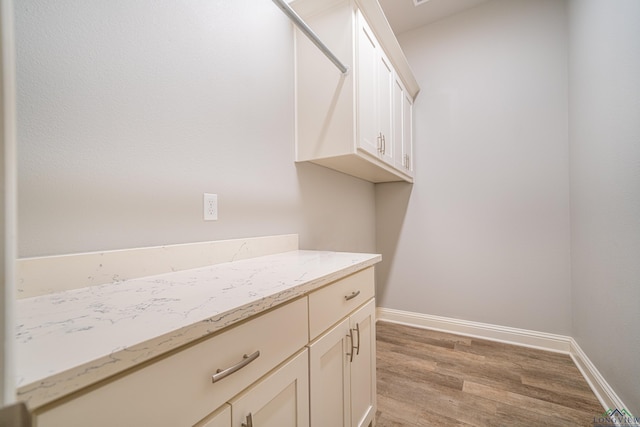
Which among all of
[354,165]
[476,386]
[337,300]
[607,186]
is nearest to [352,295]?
[337,300]

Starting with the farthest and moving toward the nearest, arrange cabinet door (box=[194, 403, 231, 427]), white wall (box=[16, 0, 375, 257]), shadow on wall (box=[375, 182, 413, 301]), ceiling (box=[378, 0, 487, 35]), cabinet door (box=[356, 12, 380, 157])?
1. shadow on wall (box=[375, 182, 413, 301])
2. ceiling (box=[378, 0, 487, 35])
3. cabinet door (box=[356, 12, 380, 157])
4. white wall (box=[16, 0, 375, 257])
5. cabinet door (box=[194, 403, 231, 427])

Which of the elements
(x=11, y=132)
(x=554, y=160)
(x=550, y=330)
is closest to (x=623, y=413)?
(x=550, y=330)

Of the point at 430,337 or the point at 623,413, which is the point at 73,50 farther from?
the point at 430,337

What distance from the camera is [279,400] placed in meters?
0.69

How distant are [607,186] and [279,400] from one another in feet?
6.23

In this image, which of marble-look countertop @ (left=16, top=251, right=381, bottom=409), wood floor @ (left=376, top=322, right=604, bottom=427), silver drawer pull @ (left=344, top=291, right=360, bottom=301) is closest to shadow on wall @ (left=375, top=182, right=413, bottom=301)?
wood floor @ (left=376, top=322, right=604, bottom=427)

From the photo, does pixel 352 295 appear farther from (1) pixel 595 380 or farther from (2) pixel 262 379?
(1) pixel 595 380

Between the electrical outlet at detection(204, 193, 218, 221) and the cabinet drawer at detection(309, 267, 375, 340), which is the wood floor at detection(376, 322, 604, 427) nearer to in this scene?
the cabinet drawer at detection(309, 267, 375, 340)

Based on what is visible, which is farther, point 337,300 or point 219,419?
point 337,300

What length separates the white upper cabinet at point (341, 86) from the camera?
140 centimetres

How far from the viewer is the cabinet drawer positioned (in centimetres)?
83

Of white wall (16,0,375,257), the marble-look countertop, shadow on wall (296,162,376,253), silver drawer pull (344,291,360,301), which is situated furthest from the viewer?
shadow on wall (296,162,376,253)

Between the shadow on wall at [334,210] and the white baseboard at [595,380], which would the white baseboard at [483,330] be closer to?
the white baseboard at [595,380]

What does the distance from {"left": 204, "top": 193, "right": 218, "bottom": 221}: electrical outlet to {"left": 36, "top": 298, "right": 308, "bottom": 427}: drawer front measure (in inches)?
22.3
